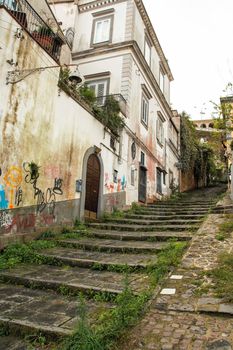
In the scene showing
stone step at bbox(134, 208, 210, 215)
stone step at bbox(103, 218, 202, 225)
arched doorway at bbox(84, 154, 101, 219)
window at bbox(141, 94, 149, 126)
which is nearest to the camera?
stone step at bbox(103, 218, 202, 225)

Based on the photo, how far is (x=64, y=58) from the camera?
47.3 ft

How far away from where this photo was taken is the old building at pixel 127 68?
13227 mm

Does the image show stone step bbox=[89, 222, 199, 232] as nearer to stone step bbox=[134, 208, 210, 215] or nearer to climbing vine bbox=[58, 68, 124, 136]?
stone step bbox=[134, 208, 210, 215]

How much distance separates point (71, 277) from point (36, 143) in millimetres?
3696

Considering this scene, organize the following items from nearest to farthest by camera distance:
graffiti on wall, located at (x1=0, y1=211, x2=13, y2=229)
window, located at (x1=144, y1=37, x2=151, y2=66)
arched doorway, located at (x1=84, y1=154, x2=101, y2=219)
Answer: graffiti on wall, located at (x1=0, y1=211, x2=13, y2=229) → arched doorway, located at (x1=84, y1=154, x2=101, y2=219) → window, located at (x1=144, y1=37, x2=151, y2=66)

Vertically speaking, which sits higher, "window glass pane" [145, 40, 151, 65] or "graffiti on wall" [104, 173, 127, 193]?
"window glass pane" [145, 40, 151, 65]

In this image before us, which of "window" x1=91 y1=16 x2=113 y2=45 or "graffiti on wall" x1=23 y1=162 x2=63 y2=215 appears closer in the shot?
"graffiti on wall" x1=23 y1=162 x2=63 y2=215

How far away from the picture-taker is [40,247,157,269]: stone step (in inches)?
210

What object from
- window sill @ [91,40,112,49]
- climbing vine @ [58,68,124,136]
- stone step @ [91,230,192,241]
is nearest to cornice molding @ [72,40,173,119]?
window sill @ [91,40,112,49]

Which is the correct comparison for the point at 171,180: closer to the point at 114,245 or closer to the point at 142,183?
the point at 142,183

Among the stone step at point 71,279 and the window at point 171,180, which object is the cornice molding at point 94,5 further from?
the stone step at point 71,279

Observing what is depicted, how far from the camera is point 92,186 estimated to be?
10.1m

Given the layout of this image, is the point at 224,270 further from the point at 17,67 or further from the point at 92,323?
the point at 17,67

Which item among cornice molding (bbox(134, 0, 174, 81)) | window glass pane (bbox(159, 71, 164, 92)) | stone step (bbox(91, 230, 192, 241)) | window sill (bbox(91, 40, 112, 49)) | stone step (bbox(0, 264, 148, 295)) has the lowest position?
stone step (bbox(0, 264, 148, 295))
